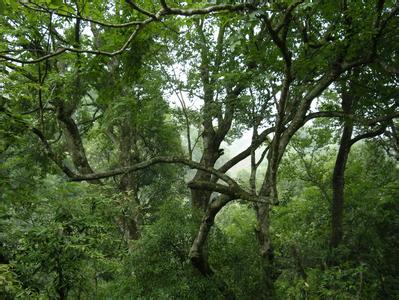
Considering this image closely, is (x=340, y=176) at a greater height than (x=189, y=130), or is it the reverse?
(x=189, y=130)

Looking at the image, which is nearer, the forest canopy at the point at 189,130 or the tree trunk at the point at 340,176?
the forest canopy at the point at 189,130

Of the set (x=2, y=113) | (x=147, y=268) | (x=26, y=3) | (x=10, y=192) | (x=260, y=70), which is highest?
(x=260, y=70)

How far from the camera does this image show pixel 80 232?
491cm

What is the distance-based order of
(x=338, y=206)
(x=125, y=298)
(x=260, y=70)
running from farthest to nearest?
(x=338, y=206) → (x=260, y=70) → (x=125, y=298)

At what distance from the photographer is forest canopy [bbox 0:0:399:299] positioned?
15.4 feet

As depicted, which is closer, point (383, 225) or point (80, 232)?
point (80, 232)

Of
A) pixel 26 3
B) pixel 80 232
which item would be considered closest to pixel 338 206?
pixel 80 232

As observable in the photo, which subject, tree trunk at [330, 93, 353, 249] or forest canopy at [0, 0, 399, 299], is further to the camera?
tree trunk at [330, 93, 353, 249]

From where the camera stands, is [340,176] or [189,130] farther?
[340,176]

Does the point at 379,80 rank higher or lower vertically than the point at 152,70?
lower

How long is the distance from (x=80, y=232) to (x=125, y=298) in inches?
61.4

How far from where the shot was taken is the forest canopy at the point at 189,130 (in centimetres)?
469

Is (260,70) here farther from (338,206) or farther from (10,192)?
(338,206)

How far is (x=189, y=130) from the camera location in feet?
27.5
